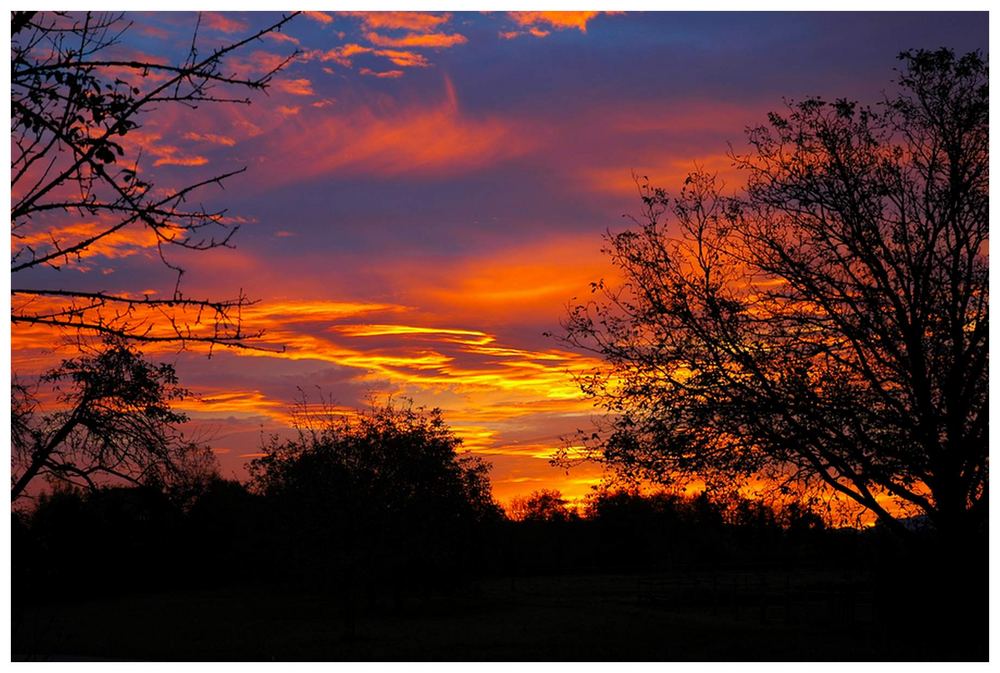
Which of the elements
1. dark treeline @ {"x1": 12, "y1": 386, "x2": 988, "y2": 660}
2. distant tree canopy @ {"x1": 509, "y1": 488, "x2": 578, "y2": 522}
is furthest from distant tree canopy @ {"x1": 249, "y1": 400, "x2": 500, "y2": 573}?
distant tree canopy @ {"x1": 509, "y1": 488, "x2": 578, "y2": 522}

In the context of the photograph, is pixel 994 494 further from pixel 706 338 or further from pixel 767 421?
pixel 706 338

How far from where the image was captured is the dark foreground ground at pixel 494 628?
23.4 m

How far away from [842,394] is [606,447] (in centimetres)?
461

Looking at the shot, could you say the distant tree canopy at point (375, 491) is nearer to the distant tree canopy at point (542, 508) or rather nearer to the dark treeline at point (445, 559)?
the dark treeline at point (445, 559)


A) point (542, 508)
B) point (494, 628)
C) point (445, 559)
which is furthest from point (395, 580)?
point (542, 508)

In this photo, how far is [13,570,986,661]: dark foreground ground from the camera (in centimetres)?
2341

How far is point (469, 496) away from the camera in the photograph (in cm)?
5450

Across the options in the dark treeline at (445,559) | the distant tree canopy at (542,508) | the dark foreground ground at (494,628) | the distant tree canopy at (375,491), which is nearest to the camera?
the dark treeline at (445,559)

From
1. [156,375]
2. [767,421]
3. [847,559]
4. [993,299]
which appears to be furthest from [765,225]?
[156,375]

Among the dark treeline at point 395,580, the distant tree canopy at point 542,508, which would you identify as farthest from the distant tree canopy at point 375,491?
the distant tree canopy at point 542,508

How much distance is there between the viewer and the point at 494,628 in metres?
36.9

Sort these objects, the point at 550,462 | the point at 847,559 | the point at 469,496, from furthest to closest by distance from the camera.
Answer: the point at 469,496 → the point at 847,559 → the point at 550,462

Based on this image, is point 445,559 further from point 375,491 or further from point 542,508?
point 542,508

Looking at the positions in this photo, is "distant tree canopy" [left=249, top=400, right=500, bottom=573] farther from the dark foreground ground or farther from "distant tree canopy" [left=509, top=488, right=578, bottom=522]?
"distant tree canopy" [left=509, top=488, right=578, bottom=522]
